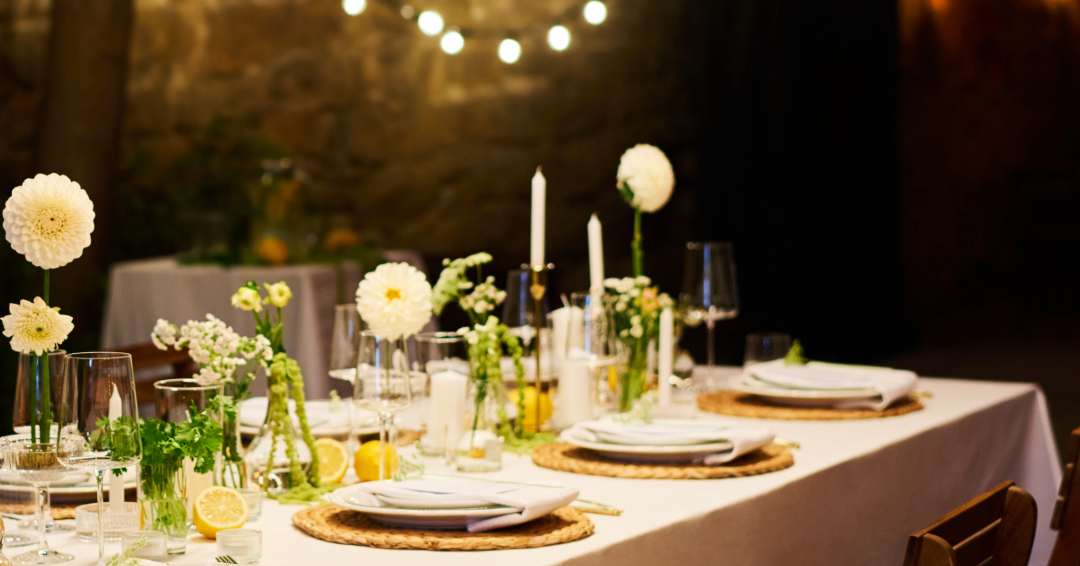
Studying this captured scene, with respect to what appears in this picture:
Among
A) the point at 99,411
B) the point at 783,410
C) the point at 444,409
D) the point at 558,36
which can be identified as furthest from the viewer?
the point at 558,36

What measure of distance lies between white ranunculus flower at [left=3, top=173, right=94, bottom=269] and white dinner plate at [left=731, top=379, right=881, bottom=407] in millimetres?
1315

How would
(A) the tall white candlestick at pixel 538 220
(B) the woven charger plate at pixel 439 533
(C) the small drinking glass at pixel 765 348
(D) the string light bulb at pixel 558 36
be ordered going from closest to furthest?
(B) the woven charger plate at pixel 439 533 < (A) the tall white candlestick at pixel 538 220 < (C) the small drinking glass at pixel 765 348 < (D) the string light bulb at pixel 558 36

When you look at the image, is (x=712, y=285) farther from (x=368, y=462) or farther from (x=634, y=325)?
(x=368, y=462)

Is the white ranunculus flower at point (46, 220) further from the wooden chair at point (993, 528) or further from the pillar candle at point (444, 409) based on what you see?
the wooden chair at point (993, 528)

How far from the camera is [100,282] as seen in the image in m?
3.85

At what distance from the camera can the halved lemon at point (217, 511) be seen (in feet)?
3.74

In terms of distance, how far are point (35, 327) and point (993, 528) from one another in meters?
1.00

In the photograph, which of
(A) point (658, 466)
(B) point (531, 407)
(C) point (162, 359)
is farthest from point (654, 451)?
(C) point (162, 359)

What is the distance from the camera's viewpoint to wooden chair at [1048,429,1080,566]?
1386 millimetres

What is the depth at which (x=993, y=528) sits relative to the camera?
Answer: 3.91 feet

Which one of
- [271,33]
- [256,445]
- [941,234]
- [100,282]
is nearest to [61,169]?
[100,282]

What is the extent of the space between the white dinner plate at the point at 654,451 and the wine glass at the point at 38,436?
0.70 m

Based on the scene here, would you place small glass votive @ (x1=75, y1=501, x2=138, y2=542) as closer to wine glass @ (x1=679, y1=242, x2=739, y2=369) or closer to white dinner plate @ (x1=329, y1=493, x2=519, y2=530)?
white dinner plate @ (x1=329, y1=493, x2=519, y2=530)

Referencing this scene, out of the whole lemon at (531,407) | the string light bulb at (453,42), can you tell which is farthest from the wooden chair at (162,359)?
the string light bulb at (453,42)
